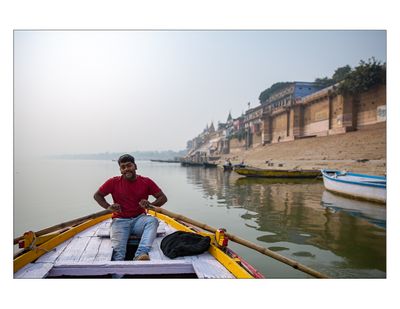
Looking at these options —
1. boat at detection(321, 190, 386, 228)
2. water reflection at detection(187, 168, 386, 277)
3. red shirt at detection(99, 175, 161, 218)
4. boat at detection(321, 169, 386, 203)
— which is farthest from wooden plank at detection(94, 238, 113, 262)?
boat at detection(321, 169, 386, 203)

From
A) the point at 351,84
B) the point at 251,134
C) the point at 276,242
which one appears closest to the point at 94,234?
the point at 276,242

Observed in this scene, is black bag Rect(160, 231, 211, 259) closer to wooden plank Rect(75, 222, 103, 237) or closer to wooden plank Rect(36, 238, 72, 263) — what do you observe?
wooden plank Rect(36, 238, 72, 263)

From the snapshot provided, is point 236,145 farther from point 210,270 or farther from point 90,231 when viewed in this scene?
point 210,270

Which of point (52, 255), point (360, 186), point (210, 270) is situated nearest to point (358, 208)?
point (360, 186)

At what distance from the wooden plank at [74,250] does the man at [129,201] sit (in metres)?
0.33

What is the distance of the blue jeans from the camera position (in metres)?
2.79

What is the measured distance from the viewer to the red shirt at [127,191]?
304 centimetres

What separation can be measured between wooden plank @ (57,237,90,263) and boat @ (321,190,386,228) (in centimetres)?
542

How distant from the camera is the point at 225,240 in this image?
8.78 feet

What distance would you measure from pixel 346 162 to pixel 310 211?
9.33m

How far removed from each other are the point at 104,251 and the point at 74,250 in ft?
0.98

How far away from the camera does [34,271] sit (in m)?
2.34

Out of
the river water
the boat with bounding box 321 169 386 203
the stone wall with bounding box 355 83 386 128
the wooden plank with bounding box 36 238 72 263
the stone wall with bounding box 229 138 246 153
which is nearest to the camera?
the wooden plank with bounding box 36 238 72 263
